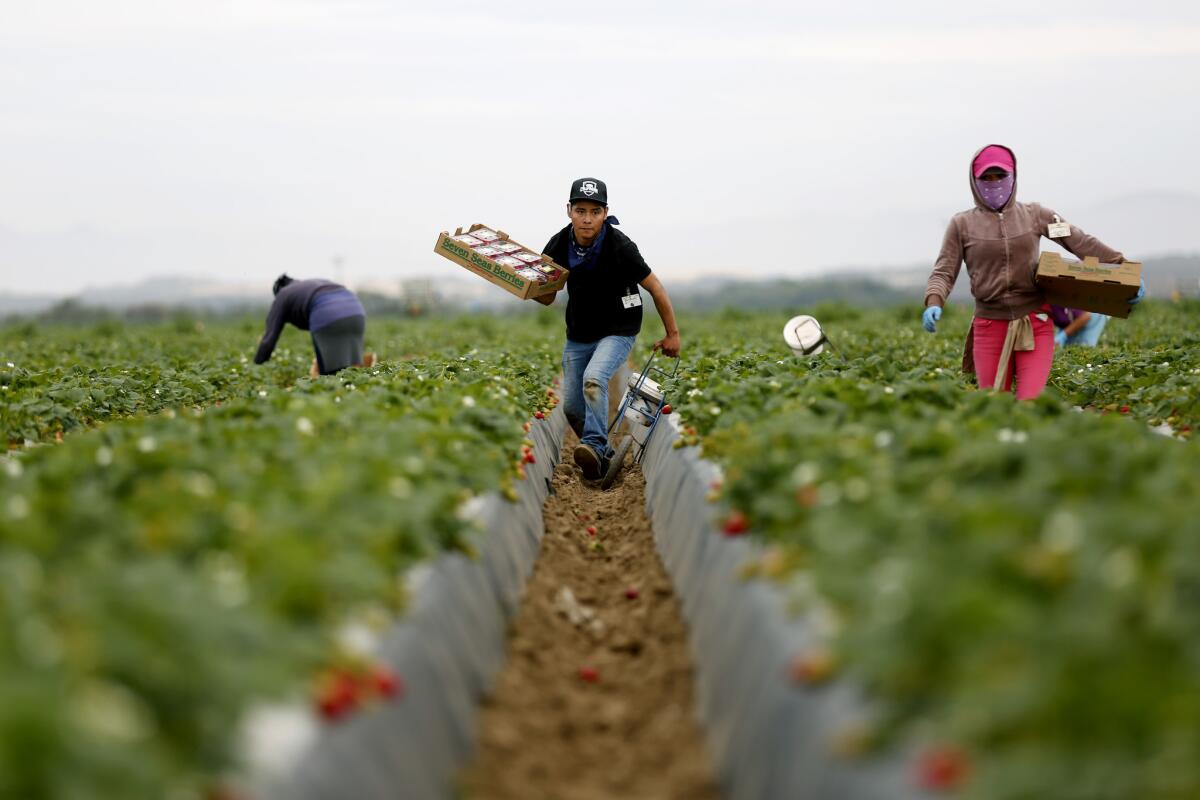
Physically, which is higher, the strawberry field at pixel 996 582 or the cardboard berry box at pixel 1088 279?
the cardboard berry box at pixel 1088 279

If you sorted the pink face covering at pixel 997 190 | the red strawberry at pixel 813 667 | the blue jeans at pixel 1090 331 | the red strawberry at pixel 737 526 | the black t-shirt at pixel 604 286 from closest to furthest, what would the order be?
the red strawberry at pixel 813 667 < the red strawberry at pixel 737 526 < the pink face covering at pixel 997 190 < the black t-shirt at pixel 604 286 < the blue jeans at pixel 1090 331

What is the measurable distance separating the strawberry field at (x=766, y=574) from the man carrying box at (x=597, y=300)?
95.6 inches

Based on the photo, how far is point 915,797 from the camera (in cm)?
255

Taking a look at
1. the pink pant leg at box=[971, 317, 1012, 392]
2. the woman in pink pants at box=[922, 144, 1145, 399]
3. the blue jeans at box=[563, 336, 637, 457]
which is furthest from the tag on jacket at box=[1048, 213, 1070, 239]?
the blue jeans at box=[563, 336, 637, 457]

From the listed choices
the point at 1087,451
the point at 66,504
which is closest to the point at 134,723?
the point at 66,504

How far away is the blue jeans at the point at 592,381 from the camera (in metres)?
8.80

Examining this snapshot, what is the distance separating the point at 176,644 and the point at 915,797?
1.78m

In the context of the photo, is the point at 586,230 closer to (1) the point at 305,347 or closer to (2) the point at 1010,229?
(2) the point at 1010,229

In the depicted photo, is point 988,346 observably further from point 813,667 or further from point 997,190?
point 813,667

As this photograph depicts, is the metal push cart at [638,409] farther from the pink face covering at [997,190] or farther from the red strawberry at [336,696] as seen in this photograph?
the red strawberry at [336,696]

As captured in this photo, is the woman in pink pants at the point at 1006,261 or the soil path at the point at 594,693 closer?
the soil path at the point at 594,693

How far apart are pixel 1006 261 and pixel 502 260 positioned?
3.91 metres

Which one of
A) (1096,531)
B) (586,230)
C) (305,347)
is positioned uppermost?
(586,230)

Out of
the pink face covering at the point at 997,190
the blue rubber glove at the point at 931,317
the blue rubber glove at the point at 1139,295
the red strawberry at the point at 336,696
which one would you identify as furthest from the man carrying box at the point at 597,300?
the red strawberry at the point at 336,696
